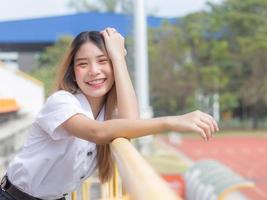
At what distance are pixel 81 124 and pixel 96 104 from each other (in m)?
0.27

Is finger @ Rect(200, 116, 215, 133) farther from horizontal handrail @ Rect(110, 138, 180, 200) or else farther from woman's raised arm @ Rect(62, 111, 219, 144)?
horizontal handrail @ Rect(110, 138, 180, 200)

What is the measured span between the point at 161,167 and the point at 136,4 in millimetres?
4765

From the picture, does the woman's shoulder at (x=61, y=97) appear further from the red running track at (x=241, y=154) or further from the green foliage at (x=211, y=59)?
the green foliage at (x=211, y=59)

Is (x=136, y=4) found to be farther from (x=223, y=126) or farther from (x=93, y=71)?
(x=223, y=126)

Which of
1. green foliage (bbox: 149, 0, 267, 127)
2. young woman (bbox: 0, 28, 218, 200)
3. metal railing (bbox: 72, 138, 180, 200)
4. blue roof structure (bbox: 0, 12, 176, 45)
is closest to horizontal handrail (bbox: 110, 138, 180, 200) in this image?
metal railing (bbox: 72, 138, 180, 200)

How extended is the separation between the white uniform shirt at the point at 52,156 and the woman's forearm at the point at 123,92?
13cm

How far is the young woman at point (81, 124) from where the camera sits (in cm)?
200

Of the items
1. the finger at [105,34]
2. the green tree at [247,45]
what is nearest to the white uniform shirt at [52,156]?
the finger at [105,34]

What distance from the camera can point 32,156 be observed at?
2.10 metres

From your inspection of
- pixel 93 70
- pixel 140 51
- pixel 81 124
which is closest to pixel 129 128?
pixel 81 124

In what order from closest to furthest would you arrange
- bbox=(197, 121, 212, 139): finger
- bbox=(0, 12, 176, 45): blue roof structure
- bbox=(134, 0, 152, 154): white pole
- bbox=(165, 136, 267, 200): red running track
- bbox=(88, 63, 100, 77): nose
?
bbox=(197, 121, 212, 139): finger
bbox=(88, 63, 100, 77): nose
bbox=(165, 136, 267, 200): red running track
bbox=(134, 0, 152, 154): white pole
bbox=(0, 12, 176, 45): blue roof structure

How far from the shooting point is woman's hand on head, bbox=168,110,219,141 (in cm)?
184

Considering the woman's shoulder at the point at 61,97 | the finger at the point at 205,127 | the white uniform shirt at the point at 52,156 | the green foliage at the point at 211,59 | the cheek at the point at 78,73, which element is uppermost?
the cheek at the point at 78,73

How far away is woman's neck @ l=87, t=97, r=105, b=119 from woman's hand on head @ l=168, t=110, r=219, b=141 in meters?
0.39
